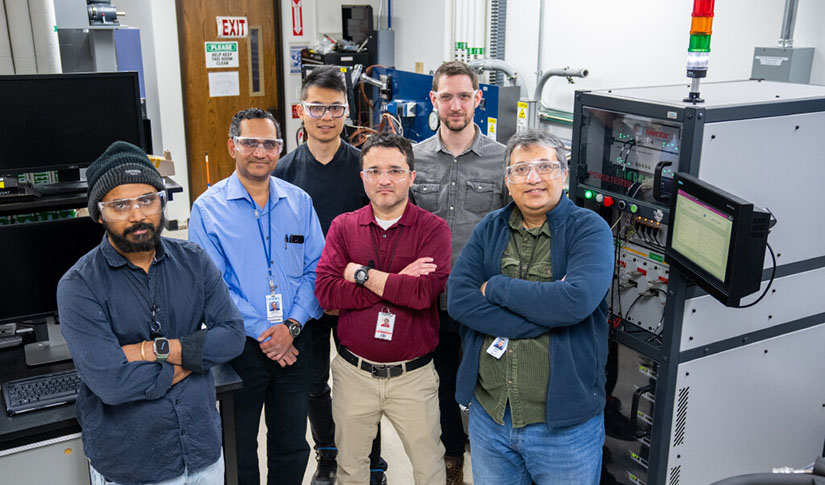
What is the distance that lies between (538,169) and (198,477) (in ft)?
4.28

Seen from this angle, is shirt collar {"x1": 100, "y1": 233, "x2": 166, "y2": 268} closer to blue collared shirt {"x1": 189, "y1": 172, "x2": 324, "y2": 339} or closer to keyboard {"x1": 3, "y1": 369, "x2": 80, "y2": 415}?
blue collared shirt {"x1": 189, "y1": 172, "x2": 324, "y2": 339}

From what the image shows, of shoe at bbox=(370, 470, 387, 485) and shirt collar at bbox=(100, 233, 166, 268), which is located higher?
shirt collar at bbox=(100, 233, 166, 268)

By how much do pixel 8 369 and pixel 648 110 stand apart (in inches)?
89.6

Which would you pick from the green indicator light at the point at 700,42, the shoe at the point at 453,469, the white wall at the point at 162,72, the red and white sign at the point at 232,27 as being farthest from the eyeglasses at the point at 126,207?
the red and white sign at the point at 232,27

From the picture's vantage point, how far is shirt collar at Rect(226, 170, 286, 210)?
2.43m

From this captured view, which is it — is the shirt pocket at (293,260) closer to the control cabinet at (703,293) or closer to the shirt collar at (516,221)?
the shirt collar at (516,221)

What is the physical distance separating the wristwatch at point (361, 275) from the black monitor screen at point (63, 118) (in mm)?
1039

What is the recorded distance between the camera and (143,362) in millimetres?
1914

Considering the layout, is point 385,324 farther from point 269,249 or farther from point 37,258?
point 37,258

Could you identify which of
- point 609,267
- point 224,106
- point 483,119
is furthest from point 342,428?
point 224,106

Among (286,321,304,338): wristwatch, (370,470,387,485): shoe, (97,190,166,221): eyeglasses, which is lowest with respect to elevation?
(370,470,387,485): shoe

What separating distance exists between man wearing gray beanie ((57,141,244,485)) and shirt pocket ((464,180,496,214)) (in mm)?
1069

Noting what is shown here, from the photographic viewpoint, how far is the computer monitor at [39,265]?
7.89 feet

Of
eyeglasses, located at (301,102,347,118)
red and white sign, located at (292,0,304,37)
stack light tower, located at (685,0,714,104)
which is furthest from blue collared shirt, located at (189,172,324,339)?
red and white sign, located at (292,0,304,37)
